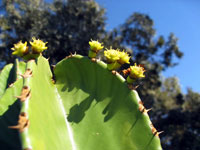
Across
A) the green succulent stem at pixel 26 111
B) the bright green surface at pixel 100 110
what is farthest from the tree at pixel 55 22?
the green succulent stem at pixel 26 111

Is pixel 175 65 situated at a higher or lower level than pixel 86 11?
lower

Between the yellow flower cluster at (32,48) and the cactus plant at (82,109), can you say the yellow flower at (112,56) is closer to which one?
the cactus plant at (82,109)

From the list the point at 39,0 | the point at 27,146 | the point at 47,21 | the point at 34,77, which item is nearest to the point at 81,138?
the point at 34,77

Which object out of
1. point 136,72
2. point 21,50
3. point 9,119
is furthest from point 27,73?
point 136,72

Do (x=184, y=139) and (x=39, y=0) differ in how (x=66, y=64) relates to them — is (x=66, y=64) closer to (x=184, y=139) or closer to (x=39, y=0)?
(x=39, y=0)

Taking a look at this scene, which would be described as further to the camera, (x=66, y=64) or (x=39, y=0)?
(x=39, y=0)
